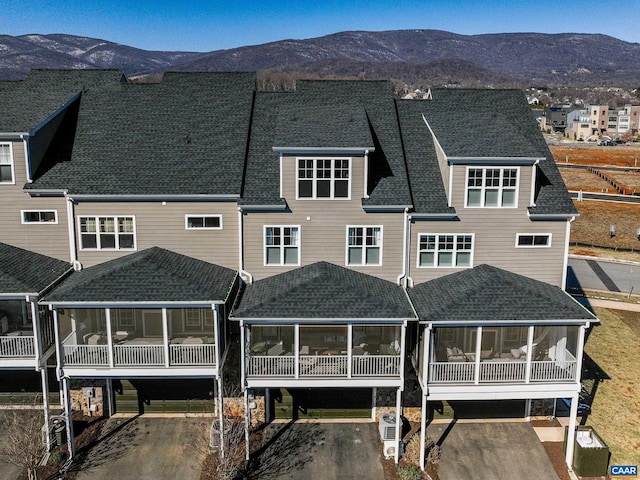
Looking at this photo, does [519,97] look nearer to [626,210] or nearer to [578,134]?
[626,210]

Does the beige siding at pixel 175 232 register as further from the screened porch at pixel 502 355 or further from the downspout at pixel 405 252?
the screened porch at pixel 502 355

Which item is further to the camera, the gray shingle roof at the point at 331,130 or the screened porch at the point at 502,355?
the gray shingle roof at the point at 331,130

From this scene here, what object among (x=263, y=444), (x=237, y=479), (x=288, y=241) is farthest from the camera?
(x=288, y=241)

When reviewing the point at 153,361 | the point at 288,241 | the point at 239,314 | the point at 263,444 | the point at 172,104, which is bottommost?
the point at 263,444

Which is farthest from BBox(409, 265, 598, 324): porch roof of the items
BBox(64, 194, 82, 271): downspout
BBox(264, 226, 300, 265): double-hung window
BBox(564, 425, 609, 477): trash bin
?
BBox(64, 194, 82, 271): downspout

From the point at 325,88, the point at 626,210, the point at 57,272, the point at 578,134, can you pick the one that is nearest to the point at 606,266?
the point at 626,210

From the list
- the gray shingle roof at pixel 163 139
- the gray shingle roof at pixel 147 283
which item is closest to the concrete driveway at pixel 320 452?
the gray shingle roof at pixel 147 283

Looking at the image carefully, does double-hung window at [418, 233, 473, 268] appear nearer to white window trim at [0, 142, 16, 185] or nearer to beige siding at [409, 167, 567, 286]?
beige siding at [409, 167, 567, 286]
